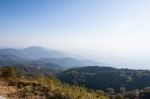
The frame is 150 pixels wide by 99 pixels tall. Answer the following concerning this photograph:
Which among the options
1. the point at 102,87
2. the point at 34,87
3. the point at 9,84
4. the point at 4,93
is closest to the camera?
the point at 4,93

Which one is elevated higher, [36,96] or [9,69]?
[9,69]

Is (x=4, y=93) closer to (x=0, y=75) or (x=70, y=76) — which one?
(x=0, y=75)

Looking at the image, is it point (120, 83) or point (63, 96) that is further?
point (120, 83)

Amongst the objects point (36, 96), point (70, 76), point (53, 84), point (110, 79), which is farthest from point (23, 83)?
point (70, 76)

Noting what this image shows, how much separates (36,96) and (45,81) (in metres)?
1.73

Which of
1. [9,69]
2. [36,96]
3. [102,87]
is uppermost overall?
[9,69]

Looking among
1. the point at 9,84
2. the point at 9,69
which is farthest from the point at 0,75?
the point at 9,84

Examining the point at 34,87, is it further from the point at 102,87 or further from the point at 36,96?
the point at 102,87

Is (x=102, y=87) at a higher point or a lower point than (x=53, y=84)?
lower

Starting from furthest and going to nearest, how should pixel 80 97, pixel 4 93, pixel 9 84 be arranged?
pixel 9 84 → pixel 4 93 → pixel 80 97

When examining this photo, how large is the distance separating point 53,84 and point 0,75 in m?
3.54

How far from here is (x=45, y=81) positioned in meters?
9.67

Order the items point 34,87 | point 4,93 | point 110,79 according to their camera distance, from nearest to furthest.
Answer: point 4,93
point 34,87
point 110,79

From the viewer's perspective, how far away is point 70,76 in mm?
131750
